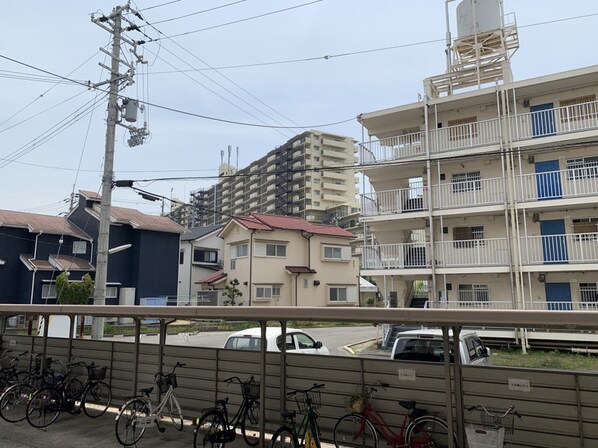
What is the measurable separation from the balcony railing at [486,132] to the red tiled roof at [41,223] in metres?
20.7

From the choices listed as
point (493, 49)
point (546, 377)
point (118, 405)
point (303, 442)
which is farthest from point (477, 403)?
point (493, 49)

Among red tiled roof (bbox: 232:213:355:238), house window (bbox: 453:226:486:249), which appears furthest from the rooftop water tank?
red tiled roof (bbox: 232:213:355:238)

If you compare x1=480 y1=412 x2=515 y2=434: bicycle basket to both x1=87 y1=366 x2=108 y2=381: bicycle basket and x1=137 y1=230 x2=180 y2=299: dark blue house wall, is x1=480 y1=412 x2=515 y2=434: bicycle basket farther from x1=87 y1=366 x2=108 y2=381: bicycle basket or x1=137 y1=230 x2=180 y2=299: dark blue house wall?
x1=137 y1=230 x2=180 y2=299: dark blue house wall

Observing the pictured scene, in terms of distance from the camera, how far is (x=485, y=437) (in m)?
4.48

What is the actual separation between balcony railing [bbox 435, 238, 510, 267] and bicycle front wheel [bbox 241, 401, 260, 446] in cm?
1323

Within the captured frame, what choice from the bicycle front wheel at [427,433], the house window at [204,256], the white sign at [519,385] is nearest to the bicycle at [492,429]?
the white sign at [519,385]

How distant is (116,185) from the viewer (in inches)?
513

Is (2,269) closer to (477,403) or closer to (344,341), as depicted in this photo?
(344,341)

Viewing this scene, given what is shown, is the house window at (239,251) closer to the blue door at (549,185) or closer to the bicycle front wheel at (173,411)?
the blue door at (549,185)

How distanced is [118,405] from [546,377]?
22.4 ft

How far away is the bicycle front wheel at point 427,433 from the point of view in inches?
194

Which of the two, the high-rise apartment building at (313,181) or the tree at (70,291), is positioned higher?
the high-rise apartment building at (313,181)

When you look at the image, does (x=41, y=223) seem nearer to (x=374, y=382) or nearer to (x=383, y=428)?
(x=374, y=382)

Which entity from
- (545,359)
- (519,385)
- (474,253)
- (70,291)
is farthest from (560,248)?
(70,291)
